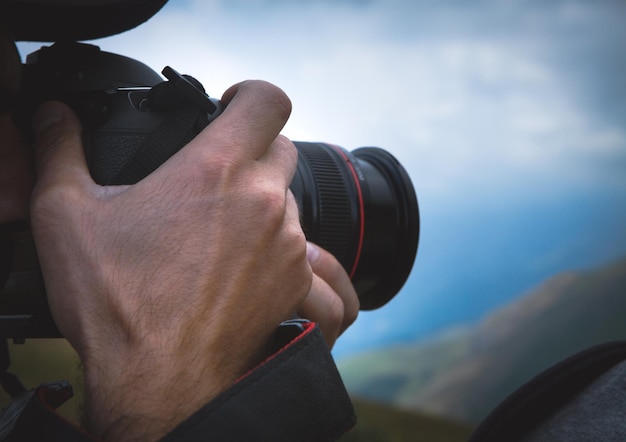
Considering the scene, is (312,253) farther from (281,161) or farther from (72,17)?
(72,17)

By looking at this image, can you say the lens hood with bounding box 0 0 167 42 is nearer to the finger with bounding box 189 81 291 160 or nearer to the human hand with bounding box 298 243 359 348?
the finger with bounding box 189 81 291 160

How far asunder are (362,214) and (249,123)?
0.27m

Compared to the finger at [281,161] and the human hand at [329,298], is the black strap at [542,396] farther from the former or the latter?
the finger at [281,161]

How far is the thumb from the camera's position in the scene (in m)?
0.38

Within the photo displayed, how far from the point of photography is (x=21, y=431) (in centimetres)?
36

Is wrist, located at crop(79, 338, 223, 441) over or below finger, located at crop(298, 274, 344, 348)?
over

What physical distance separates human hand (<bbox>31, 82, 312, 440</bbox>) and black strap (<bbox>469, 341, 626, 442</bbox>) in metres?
0.24

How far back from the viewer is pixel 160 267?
0.36 m

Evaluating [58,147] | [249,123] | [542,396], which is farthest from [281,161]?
[542,396]

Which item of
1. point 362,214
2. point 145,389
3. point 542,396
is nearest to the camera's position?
point 145,389

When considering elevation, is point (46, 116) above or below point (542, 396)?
above

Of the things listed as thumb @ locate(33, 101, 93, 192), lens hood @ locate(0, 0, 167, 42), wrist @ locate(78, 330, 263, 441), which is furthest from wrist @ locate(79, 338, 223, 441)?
lens hood @ locate(0, 0, 167, 42)

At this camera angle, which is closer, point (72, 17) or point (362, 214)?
point (72, 17)

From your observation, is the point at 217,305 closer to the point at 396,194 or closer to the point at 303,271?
the point at 303,271
